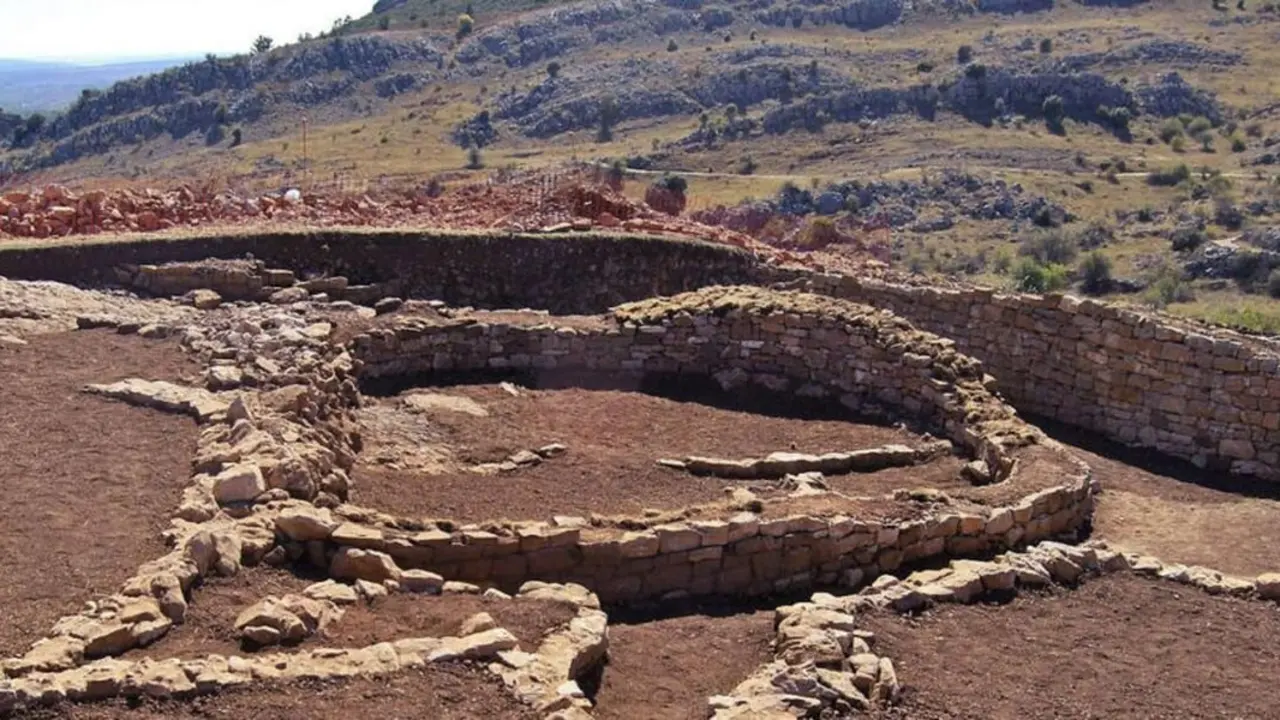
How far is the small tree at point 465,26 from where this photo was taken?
87.9m

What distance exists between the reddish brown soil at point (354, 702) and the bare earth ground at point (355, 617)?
2.21 ft

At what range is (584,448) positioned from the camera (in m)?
16.4

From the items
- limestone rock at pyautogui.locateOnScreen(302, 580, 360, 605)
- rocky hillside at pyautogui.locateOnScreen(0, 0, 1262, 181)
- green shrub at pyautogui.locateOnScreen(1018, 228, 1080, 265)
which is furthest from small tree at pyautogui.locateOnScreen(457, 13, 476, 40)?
limestone rock at pyautogui.locateOnScreen(302, 580, 360, 605)

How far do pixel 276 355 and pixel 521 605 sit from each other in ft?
24.1

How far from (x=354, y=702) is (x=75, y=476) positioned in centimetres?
484

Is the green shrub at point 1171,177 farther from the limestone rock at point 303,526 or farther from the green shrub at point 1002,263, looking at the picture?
the limestone rock at point 303,526

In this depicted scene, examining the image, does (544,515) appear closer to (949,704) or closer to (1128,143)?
(949,704)

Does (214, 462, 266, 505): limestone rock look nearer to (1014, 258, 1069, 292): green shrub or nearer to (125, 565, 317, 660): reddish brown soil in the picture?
(125, 565, 317, 660): reddish brown soil

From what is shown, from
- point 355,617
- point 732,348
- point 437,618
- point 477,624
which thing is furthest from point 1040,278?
point 355,617

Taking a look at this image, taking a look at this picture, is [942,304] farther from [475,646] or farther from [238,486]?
[475,646]

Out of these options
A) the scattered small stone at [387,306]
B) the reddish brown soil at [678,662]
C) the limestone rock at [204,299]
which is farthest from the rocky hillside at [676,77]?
the reddish brown soil at [678,662]

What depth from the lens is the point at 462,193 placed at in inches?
1193

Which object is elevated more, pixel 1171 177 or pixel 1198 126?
pixel 1198 126

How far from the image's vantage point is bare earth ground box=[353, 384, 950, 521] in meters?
14.1
